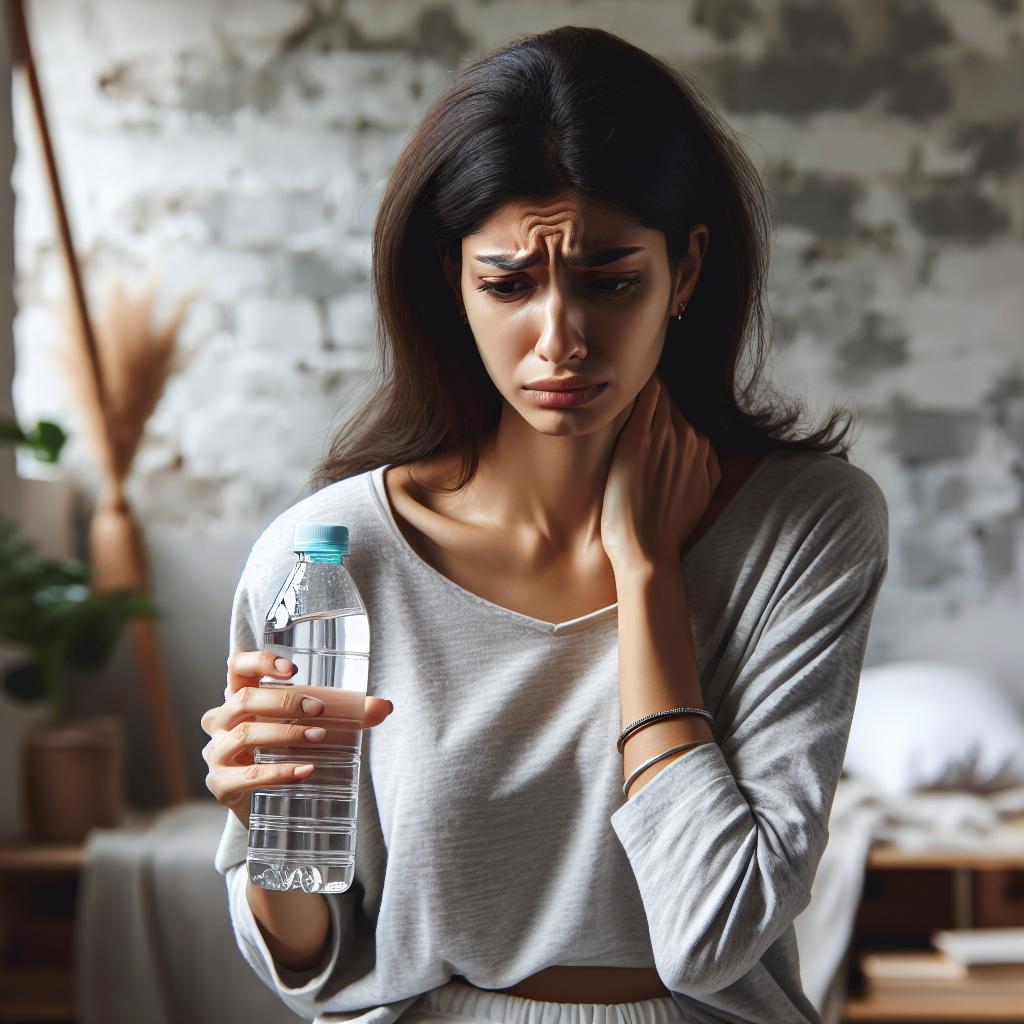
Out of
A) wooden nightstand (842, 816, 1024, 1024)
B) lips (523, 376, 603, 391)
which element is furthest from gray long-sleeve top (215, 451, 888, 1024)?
wooden nightstand (842, 816, 1024, 1024)

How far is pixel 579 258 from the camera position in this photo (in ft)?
3.44

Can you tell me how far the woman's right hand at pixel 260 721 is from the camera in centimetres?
93

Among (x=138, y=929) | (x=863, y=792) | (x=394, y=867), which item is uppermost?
(x=394, y=867)

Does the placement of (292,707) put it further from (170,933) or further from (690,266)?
(170,933)

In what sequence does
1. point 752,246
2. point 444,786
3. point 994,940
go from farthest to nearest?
point 994,940, point 752,246, point 444,786

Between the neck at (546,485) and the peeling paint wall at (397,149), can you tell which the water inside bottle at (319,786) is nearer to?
the neck at (546,485)

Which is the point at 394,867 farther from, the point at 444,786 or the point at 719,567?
the point at 719,567

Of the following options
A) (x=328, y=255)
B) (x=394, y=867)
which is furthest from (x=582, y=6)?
(x=394, y=867)

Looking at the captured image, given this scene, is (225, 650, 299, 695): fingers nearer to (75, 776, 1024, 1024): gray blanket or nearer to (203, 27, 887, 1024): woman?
(203, 27, 887, 1024): woman

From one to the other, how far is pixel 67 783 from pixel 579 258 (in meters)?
2.03

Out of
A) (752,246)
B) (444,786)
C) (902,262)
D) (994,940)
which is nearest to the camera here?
(444,786)

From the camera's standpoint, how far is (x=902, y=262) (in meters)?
3.16

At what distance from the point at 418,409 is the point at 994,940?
1729 mm

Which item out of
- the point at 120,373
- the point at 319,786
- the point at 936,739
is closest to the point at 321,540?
the point at 319,786
